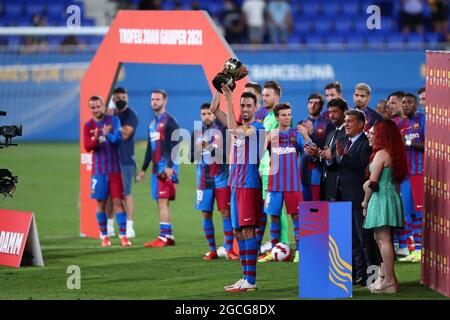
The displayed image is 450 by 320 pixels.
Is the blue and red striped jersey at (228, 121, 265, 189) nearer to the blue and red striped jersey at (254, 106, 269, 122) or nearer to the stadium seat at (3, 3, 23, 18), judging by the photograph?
the blue and red striped jersey at (254, 106, 269, 122)

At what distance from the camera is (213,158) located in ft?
45.3

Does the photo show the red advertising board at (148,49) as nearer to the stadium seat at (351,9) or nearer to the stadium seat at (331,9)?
the stadium seat at (331,9)

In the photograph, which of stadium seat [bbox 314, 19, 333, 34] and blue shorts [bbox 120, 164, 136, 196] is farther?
stadium seat [bbox 314, 19, 333, 34]

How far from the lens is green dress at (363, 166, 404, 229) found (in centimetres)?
1070

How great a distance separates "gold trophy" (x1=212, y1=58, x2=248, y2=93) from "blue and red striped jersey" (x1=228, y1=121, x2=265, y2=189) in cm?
48

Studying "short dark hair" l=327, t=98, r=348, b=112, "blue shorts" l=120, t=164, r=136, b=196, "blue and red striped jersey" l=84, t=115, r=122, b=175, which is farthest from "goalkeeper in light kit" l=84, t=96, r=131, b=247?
"short dark hair" l=327, t=98, r=348, b=112

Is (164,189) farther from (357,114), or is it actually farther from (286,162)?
(357,114)

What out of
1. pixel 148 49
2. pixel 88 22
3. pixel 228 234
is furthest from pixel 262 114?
pixel 88 22

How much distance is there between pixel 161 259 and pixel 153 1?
14.5 m

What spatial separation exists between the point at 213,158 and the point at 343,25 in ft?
54.2

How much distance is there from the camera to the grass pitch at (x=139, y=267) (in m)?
10.9

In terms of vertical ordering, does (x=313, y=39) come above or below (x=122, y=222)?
above

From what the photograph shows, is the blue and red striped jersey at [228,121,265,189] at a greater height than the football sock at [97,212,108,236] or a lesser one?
greater

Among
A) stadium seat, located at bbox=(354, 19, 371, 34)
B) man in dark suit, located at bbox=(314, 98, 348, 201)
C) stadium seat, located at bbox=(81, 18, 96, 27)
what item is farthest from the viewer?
stadium seat, located at bbox=(354, 19, 371, 34)
